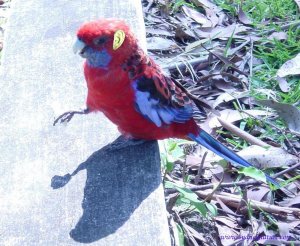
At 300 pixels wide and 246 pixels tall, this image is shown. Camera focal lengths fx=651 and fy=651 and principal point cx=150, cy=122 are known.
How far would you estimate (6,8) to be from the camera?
3787mm

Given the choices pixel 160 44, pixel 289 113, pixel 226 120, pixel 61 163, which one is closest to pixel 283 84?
pixel 289 113

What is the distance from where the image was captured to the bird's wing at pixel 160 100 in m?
2.26

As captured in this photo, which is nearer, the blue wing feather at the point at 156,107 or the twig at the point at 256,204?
the blue wing feather at the point at 156,107

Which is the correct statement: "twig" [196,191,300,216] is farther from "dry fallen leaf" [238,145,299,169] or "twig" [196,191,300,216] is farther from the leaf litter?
"dry fallen leaf" [238,145,299,169]

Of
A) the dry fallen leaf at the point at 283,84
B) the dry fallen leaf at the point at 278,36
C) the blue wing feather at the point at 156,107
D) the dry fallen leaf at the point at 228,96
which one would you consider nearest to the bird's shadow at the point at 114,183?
the blue wing feather at the point at 156,107

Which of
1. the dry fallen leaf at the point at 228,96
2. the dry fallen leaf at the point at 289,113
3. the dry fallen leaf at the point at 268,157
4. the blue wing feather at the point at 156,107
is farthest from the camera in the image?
the dry fallen leaf at the point at 228,96

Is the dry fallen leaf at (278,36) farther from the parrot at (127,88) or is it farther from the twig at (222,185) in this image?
the parrot at (127,88)

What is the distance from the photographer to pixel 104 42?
213 centimetres

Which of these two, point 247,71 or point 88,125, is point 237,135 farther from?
point 88,125

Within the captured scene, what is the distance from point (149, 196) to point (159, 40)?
56.0 inches

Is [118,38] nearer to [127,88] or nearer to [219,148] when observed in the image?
[127,88]

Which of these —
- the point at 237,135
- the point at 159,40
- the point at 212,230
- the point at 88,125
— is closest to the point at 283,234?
the point at 212,230

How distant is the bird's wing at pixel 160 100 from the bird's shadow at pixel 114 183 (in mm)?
150

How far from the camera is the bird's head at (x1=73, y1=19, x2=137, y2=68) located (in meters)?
2.12
